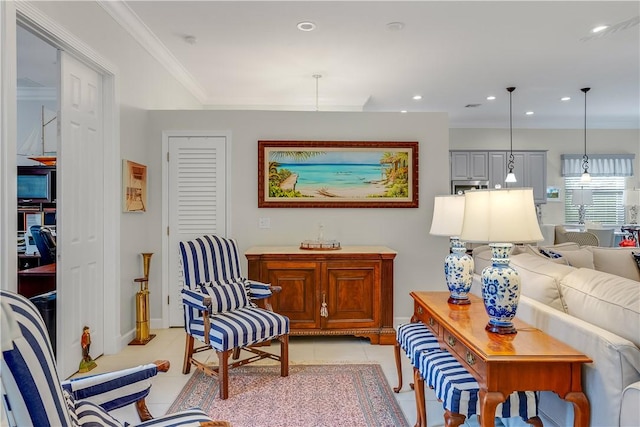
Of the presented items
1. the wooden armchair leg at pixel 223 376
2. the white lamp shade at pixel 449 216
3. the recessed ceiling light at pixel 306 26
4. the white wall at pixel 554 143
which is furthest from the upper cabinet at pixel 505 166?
the wooden armchair leg at pixel 223 376

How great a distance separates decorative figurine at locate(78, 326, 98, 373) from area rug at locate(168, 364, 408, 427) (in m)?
0.82

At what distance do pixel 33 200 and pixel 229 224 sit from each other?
2873mm

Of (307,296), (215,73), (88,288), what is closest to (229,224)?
(307,296)

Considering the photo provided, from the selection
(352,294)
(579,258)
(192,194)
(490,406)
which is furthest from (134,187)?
(579,258)

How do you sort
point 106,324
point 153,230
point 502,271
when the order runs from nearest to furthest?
point 502,271
point 106,324
point 153,230

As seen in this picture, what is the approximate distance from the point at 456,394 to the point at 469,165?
6797 millimetres

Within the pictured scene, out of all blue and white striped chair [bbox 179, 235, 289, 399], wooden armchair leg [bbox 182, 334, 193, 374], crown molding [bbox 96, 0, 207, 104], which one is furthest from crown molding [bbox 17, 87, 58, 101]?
wooden armchair leg [bbox 182, 334, 193, 374]

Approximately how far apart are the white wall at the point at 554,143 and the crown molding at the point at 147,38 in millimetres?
5463

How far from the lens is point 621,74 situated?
4980 mm

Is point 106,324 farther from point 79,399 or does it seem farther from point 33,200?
point 33,200

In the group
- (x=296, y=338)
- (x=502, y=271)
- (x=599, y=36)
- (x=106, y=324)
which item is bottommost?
(x=296, y=338)

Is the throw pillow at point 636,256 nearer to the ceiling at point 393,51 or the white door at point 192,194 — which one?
the ceiling at point 393,51

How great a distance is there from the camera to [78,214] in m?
2.99

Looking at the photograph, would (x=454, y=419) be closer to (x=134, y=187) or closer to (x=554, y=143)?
(x=134, y=187)
